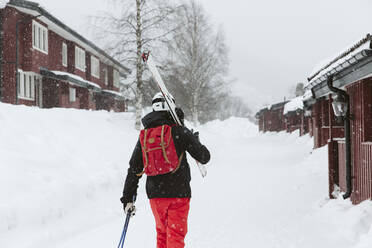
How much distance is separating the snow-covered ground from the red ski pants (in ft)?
5.15

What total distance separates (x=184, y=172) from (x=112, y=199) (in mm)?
4346

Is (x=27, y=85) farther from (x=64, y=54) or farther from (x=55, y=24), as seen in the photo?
(x=64, y=54)

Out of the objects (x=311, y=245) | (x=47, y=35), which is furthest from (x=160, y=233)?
(x=47, y=35)

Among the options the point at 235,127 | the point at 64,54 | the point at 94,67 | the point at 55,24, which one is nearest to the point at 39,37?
the point at 55,24

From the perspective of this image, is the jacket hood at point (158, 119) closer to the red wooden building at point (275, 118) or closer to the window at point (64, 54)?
the window at point (64, 54)

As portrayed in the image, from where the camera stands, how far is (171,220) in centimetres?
321

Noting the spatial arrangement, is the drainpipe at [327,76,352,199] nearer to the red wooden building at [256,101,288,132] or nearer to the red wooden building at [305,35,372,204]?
the red wooden building at [305,35,372,204]

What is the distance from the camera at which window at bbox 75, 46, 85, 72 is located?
74.7 ft

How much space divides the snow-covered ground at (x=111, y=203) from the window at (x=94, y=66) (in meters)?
16.1

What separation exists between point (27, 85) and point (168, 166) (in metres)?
16.4

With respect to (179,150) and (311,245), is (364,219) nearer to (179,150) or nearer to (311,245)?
(311,245)

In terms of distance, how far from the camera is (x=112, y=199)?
7.23 meters

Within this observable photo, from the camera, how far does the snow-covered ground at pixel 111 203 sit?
4.86 meters

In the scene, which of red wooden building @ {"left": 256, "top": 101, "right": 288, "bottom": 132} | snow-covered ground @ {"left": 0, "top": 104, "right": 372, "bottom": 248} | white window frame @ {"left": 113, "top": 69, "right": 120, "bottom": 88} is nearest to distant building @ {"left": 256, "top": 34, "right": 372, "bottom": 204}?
snow-covered ground @ {"left": 0, "top": 104, "right": 372, "bottom": 248}
